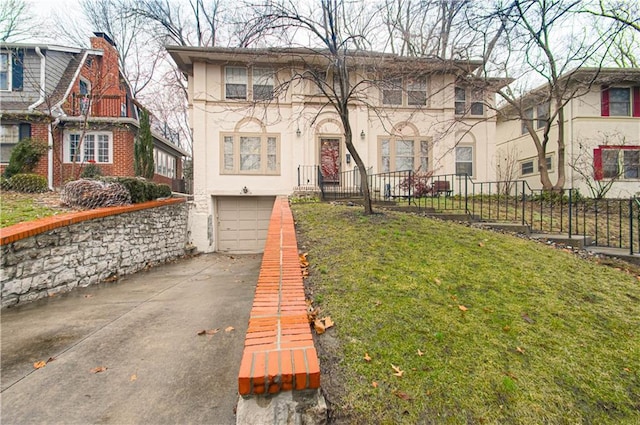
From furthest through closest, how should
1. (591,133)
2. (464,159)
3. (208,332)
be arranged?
(591,133)
(464,159)
(208,332)

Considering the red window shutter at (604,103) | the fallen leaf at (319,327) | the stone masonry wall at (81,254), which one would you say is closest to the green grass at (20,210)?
the stone masonry wall at (81,254)

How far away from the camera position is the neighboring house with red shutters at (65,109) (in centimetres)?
1272

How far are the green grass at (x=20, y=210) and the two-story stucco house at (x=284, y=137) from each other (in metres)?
5.16

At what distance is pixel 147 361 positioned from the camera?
9.29 feet

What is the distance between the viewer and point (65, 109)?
13562 mm

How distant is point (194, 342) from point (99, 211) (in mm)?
4917

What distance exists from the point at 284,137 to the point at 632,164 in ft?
51.6

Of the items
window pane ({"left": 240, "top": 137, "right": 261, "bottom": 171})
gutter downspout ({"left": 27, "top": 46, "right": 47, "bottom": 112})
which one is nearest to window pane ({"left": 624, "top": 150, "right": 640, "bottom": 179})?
window pane ({"left": 240, "top": 137, "right": 261, "bottom": 171})

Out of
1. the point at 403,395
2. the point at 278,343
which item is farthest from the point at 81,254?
the point at 403,395

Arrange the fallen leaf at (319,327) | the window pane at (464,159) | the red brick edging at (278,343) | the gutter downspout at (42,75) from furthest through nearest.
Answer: the window pane at (464,159) → the gutter downspout at (42,75) → the fallen leaf at (319,327) → the red brick edging at (278,343)

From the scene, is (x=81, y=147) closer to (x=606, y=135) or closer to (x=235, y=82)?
(x=235, y=82)

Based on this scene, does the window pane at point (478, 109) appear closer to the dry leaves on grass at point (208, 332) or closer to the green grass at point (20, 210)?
the dry leaves on grass at point (208, 332)

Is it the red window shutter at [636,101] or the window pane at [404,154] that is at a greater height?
the red window shutter at [636,101]

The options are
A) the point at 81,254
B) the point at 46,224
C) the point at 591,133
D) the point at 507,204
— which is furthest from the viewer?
the point at 591,133
